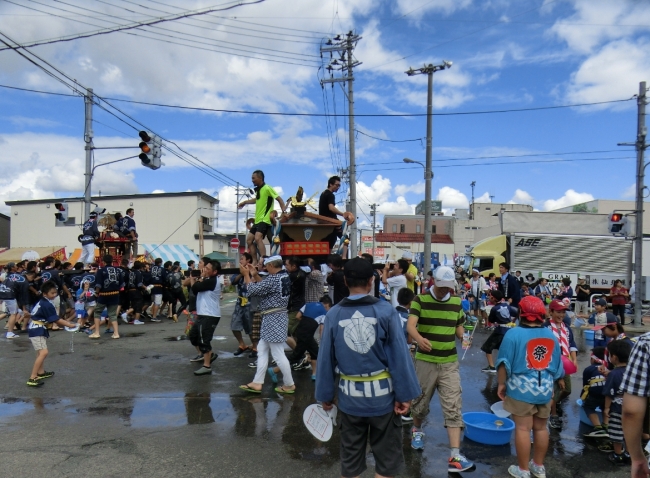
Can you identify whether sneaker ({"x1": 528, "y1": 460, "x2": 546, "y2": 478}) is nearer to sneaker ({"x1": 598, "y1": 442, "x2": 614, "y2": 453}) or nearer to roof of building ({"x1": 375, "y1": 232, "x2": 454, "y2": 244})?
sneaker ({"x1": 598, "y1": 442, "x2": 614, "y2": 453})

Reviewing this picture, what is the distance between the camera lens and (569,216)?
2634 cm

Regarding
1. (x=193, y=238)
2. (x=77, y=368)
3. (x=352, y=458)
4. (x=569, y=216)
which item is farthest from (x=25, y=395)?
(x=193, y=238)

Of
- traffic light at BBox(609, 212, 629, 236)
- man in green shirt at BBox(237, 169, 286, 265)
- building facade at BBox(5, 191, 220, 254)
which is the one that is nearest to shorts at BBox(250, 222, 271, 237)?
man in green shirt at BBox(237, 169, 286, 265)

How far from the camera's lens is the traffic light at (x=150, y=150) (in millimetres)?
12930

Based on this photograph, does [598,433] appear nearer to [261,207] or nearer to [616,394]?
[616,394]

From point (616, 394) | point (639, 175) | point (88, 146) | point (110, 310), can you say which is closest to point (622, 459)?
point (616, 394)

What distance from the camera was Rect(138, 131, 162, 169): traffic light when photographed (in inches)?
509

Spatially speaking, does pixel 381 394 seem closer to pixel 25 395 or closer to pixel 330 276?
pixel 330 276

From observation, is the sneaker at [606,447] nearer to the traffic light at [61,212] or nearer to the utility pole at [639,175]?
the utility pole at [639,175]

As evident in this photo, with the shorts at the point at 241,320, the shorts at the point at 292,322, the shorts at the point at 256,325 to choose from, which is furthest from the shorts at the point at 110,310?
the shorts at the point at 292,322

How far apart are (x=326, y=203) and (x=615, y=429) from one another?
557cm

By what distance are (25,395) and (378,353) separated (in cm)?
568

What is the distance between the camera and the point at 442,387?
15.3 ft

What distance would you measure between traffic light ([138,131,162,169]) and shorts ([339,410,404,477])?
36.9 feet
